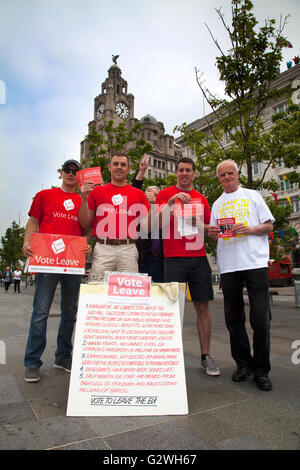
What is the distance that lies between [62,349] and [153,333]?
1.48 m

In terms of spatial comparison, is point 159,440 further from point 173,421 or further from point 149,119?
point 149,119

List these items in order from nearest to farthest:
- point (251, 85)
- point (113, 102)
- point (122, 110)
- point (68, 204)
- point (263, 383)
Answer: point (263, 383) → point (68, 204) → point (251, 85) → point (113, 102) → point (122, 110)

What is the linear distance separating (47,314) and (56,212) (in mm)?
1083

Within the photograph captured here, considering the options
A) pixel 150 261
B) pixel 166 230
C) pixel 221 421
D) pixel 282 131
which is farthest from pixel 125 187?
pixel 282 131

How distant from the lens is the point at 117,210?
3.21 metres

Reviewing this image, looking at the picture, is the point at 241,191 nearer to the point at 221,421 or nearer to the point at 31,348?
the point at 221,421

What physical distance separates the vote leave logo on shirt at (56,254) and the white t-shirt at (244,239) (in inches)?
59.0

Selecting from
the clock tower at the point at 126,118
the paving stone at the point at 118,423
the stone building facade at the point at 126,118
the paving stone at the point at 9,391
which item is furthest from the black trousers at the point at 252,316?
the stone building facade at the point at 126,118

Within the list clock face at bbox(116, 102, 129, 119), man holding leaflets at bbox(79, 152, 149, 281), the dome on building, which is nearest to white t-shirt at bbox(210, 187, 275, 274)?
man holding leaflets at bbox(79, 152, 149, 281)

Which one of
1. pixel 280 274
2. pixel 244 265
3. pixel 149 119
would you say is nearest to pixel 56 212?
pixel 244 265

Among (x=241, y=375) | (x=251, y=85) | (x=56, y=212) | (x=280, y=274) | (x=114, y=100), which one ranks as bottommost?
(x=280, y=274)

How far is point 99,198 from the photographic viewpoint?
325 cm

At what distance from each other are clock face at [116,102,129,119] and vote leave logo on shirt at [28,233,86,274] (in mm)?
74683

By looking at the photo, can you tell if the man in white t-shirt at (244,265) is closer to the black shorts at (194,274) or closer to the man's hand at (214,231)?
the man's hand at (214,231)
